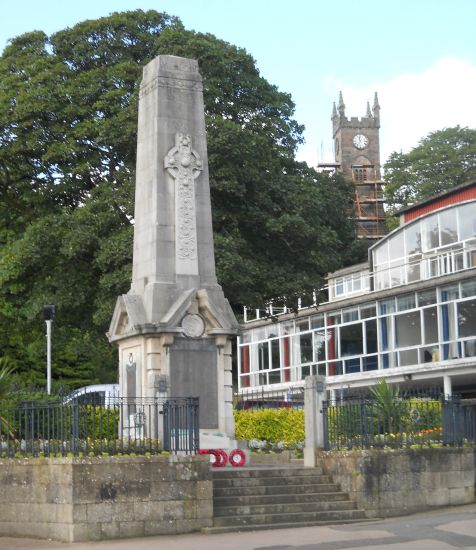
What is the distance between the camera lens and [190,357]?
24.2 metres

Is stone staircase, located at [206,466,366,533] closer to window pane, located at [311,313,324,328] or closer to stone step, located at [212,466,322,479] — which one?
stone step, located at [212,466,322,479]

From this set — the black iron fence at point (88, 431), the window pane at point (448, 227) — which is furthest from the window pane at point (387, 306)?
the black iron fence at point (88, 431)

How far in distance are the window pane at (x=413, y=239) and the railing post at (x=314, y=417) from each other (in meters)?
29.2

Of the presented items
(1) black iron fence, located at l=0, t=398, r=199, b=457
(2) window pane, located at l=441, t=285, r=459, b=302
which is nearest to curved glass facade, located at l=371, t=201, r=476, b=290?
(2) window pane, located at l=441, t=285, r=459, b=302

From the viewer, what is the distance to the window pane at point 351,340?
5259 cm

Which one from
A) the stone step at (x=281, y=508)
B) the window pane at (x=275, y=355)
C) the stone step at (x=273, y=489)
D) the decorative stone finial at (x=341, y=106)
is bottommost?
the stone step at (x=281, y=508)

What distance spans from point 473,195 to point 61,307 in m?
22.1

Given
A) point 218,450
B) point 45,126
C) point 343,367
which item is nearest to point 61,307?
point 45,126

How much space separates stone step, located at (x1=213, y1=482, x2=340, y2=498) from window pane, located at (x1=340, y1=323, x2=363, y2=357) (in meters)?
31.0

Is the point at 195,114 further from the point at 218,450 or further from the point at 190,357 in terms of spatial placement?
the point at 218,450

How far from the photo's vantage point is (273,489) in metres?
20.8

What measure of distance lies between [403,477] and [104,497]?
6.09m

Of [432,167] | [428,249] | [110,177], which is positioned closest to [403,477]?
[110,177]

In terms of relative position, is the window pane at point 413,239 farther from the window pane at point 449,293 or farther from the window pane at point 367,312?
the window pane at point 449,293
